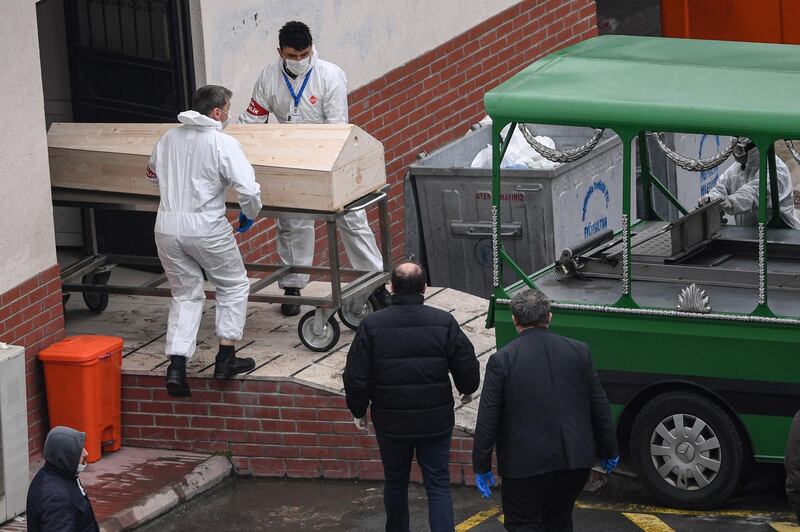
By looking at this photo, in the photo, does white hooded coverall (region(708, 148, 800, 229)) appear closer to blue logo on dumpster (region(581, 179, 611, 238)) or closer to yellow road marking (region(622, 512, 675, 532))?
blue logo on dumpster (region(581, 179, 611, 238))

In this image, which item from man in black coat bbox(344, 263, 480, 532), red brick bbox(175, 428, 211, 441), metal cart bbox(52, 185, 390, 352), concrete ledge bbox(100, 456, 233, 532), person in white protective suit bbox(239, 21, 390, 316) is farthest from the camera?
person in white protective suit bbox(239, 21, 390, 316)

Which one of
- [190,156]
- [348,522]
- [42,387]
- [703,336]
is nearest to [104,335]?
[42,387]

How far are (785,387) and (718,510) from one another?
2.78 feet

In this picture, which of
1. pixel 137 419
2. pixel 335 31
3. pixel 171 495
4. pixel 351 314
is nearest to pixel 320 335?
pixel 351 314

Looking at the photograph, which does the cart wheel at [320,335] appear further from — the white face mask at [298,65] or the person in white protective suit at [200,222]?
the white face mask at [298,65]

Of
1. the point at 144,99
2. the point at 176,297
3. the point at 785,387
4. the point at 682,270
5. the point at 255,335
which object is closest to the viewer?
the point at 785,387

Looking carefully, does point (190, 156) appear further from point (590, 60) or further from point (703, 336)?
point (703, 336)

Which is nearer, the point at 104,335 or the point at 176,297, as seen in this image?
the point at 176,297

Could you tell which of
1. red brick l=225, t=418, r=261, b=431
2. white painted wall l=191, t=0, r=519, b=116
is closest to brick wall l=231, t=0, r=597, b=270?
white painted wall l=191, t=0, r=519, b=116

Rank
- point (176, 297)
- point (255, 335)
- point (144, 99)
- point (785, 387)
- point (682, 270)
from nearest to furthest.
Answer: point (785, 387) → point (682, 270) → point (176, 297) → point (255, 335) → point (144, 99)

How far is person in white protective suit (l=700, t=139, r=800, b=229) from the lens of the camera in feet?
35.1

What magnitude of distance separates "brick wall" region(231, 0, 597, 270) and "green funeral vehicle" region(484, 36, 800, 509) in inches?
132

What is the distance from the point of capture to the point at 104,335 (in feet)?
36.2

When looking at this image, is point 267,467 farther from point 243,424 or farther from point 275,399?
point 275,399
